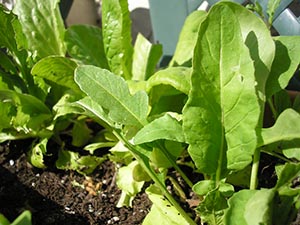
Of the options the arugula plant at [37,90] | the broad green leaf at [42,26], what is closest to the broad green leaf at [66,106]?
the arugula plant at [37,90]

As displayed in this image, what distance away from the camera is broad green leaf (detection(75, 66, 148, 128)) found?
2.93ft

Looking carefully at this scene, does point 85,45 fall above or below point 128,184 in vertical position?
above

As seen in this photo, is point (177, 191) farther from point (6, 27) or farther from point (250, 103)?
point (6, 27)

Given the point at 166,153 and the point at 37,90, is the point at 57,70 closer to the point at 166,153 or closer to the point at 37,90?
the point at 37,90

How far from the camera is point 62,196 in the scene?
1116 mm

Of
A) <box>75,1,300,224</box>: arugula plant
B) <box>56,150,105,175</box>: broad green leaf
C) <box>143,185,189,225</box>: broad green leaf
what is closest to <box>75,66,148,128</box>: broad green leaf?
<box>75,1,300,224</box>: arugula plant

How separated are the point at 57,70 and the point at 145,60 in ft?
0.61

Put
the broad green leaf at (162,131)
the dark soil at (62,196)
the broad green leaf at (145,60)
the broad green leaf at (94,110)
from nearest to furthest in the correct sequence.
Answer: the broad green leaf at (162,131) → the broad green leaf at (94,110) → the dark soil at (62,196) → the broad green leaf at (145,60)

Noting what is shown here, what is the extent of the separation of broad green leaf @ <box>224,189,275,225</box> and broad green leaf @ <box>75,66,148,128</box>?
19 cm

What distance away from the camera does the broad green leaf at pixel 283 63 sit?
36.2 inches

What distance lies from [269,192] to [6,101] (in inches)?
20.3

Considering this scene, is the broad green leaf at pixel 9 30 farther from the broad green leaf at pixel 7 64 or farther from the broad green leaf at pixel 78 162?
the broad green leaf at pixel 78 162

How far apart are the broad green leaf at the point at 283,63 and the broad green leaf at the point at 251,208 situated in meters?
0.19

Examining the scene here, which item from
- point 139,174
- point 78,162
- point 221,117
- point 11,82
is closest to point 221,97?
point 221,117
